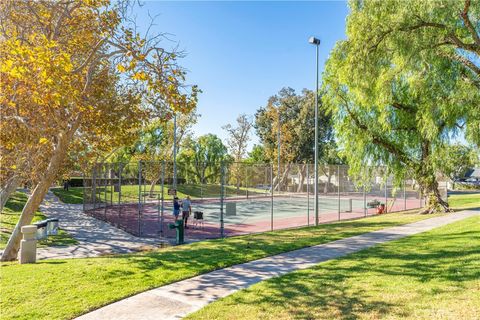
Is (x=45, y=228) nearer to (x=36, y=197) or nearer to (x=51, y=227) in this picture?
(x=51, y=227)

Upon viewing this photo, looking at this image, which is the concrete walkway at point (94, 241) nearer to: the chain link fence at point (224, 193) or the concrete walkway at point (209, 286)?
the chain link fence at point (224, 193)

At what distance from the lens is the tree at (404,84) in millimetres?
11672

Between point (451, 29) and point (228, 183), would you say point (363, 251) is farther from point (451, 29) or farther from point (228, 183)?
point (228, 183)

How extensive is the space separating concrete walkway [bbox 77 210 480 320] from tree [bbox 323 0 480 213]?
20.4 ft

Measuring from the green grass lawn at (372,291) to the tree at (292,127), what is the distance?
4791 cm

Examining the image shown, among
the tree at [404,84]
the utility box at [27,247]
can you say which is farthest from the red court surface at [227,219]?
the utility box at [27,247]

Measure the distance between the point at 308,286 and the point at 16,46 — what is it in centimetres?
859

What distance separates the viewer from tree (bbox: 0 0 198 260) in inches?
398

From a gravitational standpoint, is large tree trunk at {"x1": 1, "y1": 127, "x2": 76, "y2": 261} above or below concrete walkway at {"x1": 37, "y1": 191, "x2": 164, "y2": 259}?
above

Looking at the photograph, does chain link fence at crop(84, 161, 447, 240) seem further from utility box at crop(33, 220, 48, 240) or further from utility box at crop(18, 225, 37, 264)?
utility box at crop(18, 225, 37, 264)

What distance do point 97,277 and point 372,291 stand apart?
236 inches

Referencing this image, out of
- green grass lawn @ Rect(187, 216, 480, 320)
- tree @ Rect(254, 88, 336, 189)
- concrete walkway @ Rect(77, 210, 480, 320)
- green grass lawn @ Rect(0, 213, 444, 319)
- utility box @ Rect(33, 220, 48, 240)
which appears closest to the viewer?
green grass lawn @ Rect(187, 216, 480, 320)

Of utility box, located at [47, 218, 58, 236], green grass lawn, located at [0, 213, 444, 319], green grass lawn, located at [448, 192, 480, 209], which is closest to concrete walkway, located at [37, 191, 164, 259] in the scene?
utility box, located at [47, 218, 58, 236]

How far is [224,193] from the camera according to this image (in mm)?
21250
